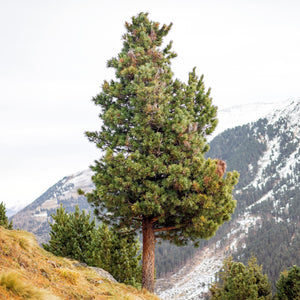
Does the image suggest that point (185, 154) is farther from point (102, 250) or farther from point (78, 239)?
point (78, 239)

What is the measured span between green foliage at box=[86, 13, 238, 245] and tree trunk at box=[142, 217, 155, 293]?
0.29 metres

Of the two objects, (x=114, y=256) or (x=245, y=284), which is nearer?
(x=114, y=256)

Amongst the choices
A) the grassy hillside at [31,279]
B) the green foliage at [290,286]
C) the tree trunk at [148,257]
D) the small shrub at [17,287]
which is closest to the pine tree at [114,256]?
the tree trunk at [148,257]

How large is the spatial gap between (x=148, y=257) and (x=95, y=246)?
7033mm

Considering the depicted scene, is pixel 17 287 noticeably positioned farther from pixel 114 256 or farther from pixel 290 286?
pixel 290 286

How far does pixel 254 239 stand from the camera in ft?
586

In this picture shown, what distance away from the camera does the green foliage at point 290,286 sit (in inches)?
747

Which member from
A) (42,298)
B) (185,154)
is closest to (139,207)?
(185,154)

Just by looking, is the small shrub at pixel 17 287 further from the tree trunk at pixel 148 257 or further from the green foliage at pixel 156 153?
the tree trunk at pixel 148 257

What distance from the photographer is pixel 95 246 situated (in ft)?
57.4

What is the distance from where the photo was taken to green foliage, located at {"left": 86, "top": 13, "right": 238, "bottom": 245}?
34.2ft

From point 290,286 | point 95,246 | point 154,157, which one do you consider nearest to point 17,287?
point 154,157

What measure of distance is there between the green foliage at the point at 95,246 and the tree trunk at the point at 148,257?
14.4 feet

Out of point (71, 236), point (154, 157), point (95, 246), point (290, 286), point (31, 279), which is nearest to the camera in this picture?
point (31, 279)
